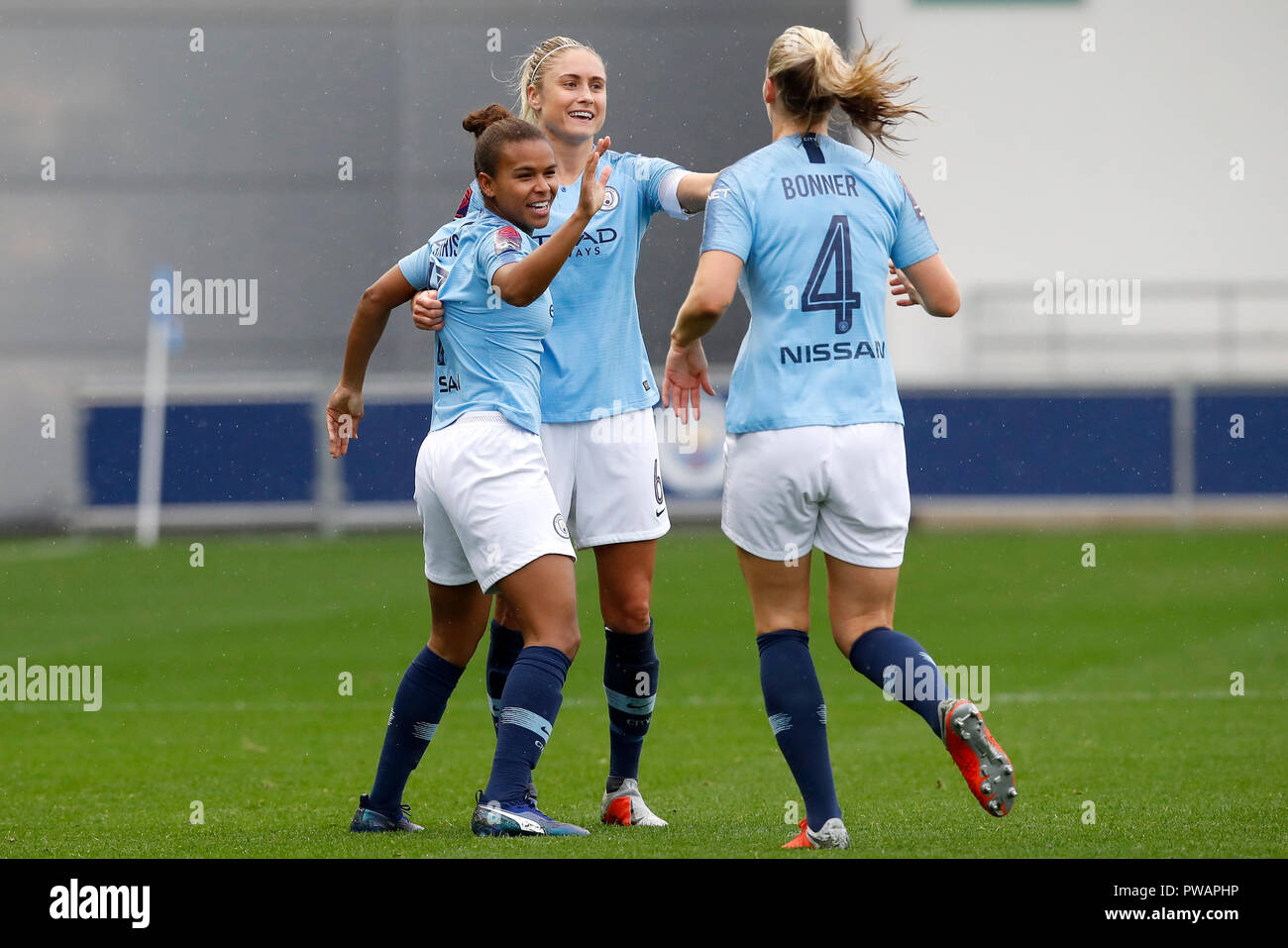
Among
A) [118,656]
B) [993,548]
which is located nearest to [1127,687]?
[118,656]

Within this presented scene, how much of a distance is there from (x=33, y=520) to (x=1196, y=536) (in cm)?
1108

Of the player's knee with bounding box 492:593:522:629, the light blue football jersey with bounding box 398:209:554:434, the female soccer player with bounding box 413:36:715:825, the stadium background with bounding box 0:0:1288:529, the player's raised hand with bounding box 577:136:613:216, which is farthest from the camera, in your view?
the stadium background with bounding box 0:0:1288:529

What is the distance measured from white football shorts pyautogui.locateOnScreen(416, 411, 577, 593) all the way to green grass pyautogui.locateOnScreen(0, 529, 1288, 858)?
63 centimetres

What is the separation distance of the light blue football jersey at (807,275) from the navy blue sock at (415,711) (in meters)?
1.00

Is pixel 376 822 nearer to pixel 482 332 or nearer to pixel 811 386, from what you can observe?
pixel 482 332

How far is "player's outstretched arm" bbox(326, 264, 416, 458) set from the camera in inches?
161

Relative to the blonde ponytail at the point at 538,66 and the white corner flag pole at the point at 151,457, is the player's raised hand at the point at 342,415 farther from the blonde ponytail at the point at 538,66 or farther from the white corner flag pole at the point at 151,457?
the white corner flag pole at the point at 151,457

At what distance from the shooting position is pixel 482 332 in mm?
3902

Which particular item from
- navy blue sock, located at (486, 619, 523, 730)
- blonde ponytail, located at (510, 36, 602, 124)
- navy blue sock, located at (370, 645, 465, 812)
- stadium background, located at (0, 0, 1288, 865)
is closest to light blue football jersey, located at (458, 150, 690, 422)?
blonde ponytail, located at (510, 36, 602, 124)

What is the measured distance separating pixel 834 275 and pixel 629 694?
141cm

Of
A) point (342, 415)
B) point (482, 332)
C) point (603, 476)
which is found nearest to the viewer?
point (482, 332)

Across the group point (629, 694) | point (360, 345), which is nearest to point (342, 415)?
point (360, 345)

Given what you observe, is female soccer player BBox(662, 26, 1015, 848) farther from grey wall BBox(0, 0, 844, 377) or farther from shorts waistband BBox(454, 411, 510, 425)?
grey wall BBox(0, 0, 844, 377)

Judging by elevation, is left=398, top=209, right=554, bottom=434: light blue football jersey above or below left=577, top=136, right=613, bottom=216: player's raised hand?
below
